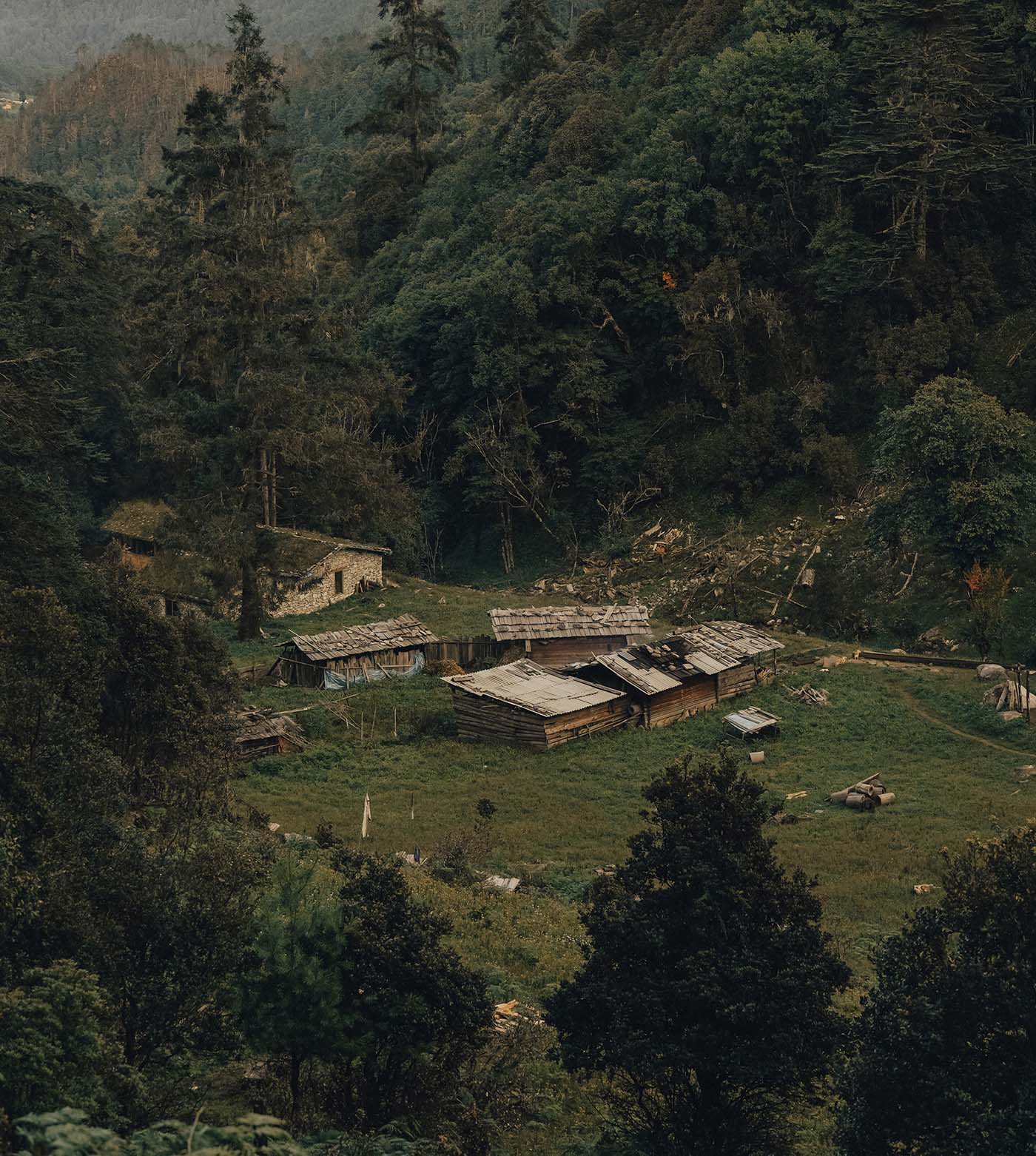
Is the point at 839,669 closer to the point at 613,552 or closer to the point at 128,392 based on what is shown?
the point at 613,552

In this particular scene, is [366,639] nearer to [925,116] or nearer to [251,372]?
[251,372]

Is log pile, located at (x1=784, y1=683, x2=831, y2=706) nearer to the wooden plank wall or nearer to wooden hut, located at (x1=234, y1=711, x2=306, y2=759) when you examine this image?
the wooden plank wall

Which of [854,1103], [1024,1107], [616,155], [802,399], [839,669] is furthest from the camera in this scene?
[616,155]

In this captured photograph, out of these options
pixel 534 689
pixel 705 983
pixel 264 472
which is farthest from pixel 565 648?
pixel 705 983

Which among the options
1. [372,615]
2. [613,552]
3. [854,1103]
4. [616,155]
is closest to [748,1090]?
[854,1103]

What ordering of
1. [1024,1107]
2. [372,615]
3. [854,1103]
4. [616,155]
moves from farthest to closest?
[616,155], [372,615], [854,1103], [1024,1107]

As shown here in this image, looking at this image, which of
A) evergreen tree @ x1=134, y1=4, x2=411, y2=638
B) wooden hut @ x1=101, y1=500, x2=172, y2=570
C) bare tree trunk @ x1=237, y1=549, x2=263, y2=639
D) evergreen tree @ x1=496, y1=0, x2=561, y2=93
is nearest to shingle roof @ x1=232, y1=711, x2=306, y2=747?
evergreen tree @ x1=134, y1=4, x2=411, y2=638

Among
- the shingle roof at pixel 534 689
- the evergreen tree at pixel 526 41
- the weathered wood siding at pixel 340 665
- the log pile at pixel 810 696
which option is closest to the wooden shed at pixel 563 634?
→ the shingle roof at pixel 534 689
